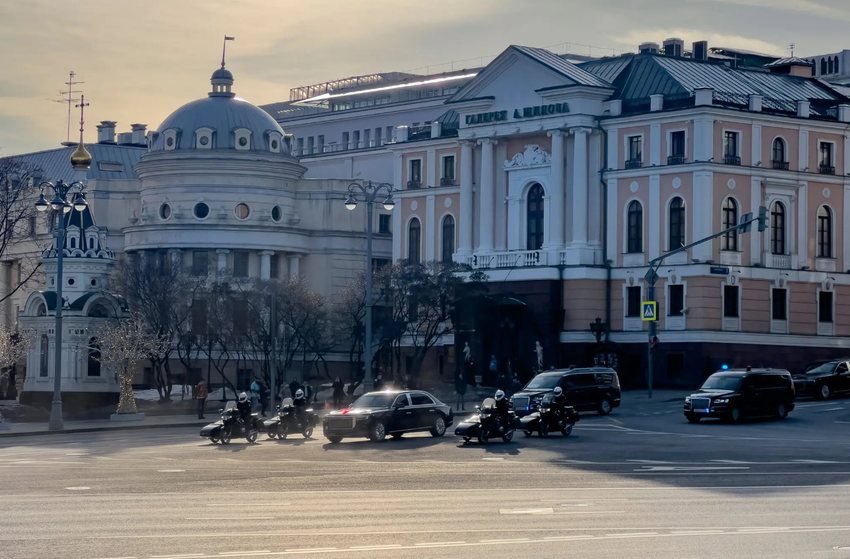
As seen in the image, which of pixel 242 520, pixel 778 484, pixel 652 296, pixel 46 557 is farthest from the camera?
pixel 652 296

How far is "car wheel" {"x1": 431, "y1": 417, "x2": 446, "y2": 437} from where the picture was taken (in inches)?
1797

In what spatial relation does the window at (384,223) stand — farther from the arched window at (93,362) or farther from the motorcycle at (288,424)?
the motorcycle at (288,424)

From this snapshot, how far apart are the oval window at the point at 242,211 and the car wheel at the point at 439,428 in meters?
57.8

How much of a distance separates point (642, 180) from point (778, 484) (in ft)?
156

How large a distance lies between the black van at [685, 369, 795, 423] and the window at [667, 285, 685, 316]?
22142 millimetres

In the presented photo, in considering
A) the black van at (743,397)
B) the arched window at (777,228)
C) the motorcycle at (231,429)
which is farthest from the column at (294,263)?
the motorcycle at (231,429)

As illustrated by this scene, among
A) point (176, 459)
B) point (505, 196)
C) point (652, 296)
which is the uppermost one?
point (505, 196)

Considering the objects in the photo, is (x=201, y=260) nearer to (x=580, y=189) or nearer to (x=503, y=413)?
(x=580, y=189)

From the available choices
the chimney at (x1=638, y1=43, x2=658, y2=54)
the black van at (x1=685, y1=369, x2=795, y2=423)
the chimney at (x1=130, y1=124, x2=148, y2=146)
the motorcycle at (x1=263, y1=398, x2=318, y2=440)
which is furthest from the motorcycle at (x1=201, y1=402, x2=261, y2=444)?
the chimney at (x1=130, y1=124, x2=148, y2=146)

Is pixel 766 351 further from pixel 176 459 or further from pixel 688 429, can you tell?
pixel 176 459

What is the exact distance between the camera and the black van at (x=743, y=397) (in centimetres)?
4925

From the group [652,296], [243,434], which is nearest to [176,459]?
[243,434]

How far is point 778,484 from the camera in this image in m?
29.6

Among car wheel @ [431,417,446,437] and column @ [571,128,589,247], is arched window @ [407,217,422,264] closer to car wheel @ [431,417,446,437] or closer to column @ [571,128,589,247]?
column @ [571,128,589,247]
